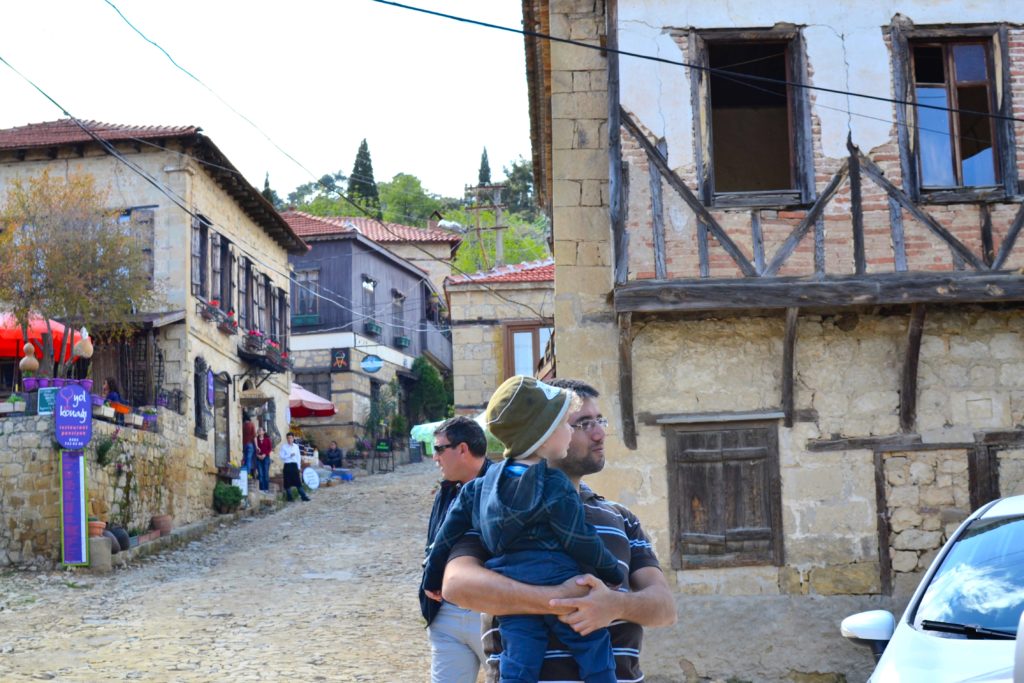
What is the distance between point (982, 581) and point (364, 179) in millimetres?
55383

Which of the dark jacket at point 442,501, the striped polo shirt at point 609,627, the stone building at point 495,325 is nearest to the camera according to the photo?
the striped polo shirt at point 609,627

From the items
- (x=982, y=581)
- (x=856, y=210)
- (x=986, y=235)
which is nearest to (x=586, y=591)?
(x=982, y=581)

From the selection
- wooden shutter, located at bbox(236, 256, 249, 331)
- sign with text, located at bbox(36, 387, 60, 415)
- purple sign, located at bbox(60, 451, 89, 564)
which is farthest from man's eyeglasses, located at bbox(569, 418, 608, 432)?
wooden shutter, located at bbox(236, 256, 249, 331)

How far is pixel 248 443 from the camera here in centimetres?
2670

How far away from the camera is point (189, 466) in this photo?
22344 millimetres

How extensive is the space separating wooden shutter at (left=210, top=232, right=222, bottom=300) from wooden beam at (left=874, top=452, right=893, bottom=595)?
1702cm

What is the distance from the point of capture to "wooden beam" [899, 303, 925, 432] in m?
10.8

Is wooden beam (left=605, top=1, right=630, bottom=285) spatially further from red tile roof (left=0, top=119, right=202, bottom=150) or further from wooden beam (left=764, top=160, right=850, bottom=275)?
red tile roof (left=0, top=119, right=202, bottom=150)

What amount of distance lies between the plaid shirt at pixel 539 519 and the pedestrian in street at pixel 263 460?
923 inches

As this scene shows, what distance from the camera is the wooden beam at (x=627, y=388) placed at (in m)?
10.8

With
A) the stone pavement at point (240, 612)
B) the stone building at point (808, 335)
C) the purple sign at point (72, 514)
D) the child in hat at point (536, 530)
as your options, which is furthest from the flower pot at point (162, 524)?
the child in hat at point (536, 530)

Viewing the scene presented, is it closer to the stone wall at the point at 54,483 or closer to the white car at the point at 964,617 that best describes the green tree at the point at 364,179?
the stone wall at the point at 54,483

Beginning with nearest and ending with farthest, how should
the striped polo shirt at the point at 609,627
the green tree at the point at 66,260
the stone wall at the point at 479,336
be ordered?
the striped polo shirt at the point at 609,627
the green tree at the point at 66,260
the stone wall at the point at 479,336

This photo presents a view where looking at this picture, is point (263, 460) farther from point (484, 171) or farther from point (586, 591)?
point (484, 171)
